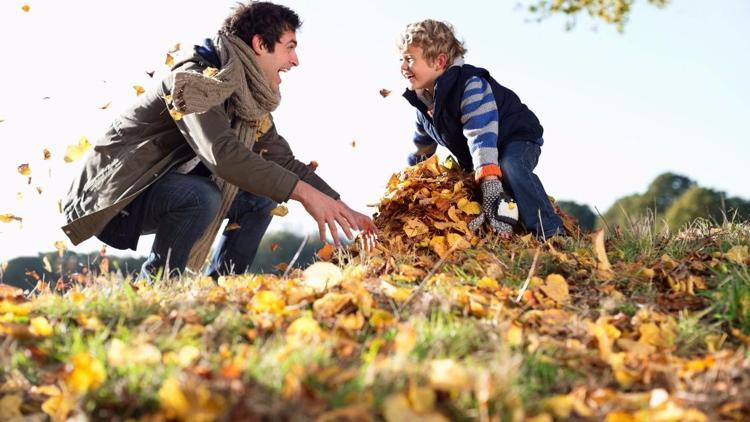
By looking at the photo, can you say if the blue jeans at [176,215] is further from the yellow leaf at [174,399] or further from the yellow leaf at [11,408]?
the yellow leaf at [174,399]

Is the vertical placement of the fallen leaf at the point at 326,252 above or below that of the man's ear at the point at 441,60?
below

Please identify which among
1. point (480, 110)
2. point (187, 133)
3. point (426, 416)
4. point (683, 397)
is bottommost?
point (426, 416)

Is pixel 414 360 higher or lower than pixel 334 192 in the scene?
lower

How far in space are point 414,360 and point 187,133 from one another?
2.20 meters

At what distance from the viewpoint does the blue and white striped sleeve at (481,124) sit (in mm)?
3922

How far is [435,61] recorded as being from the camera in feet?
14.0

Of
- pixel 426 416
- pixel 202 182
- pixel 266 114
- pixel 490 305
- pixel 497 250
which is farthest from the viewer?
pixel 266 114

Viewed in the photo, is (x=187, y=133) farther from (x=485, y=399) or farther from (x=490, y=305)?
(x=485, y=399)

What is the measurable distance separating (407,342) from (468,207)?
2.25m

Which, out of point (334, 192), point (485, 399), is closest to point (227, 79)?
point (334, 192)

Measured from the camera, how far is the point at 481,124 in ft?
13.1

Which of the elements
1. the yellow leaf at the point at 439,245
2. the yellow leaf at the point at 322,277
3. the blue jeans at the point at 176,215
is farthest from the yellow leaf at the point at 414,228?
the yellow leaf at the point at 322,277

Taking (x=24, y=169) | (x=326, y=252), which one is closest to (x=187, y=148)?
(x=326, y=252)

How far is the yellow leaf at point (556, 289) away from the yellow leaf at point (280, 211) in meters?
1.85
